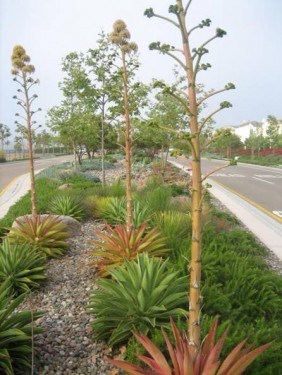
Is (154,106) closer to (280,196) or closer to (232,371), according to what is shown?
(280,196)

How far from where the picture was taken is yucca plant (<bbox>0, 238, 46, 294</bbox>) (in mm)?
5016

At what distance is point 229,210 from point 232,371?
10.0 m

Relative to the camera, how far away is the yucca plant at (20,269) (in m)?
5.02

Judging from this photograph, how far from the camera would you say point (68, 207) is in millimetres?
9094

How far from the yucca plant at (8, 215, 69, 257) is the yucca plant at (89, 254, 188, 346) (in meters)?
2.44

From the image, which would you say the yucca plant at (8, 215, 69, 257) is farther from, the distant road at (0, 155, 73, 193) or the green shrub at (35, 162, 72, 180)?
the distant road at (0, 155, 73, 193)

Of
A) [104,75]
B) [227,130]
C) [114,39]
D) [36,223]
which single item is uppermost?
[104,75]

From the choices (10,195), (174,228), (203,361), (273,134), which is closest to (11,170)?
(10,195)

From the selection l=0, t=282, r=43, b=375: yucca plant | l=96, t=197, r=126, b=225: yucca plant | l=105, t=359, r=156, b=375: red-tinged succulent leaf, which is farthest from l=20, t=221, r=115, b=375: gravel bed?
l=96, t=197, r=126, b=225: yucca plant

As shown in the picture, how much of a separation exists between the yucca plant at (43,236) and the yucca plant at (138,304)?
2.44 m

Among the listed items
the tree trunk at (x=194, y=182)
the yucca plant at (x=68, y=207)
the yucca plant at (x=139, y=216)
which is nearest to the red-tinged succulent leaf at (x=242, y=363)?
the tree trunk at (x=194, y=182)

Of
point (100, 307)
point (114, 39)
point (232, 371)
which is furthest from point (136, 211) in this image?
point (232, 371)

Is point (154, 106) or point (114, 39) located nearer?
point (114, 39)

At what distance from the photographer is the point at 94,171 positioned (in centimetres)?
2311
